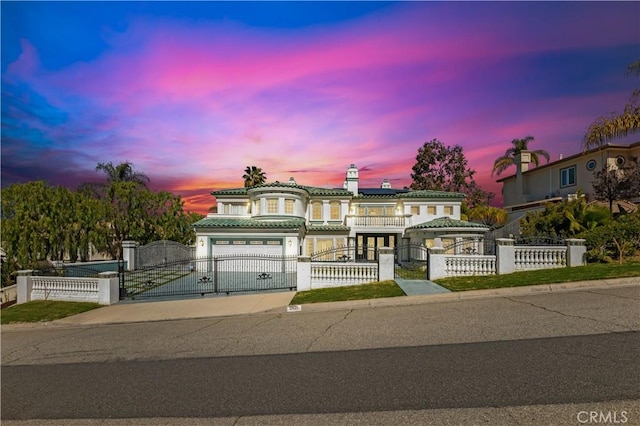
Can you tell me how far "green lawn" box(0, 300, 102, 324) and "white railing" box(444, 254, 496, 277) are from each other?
14.7 meters

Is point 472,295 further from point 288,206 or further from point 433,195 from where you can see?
point 433,195

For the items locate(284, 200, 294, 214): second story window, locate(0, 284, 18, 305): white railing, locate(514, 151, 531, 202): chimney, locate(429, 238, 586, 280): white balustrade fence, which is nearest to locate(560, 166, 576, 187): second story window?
locate(514, 151, 531, 202): chimney

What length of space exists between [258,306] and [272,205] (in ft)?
53.1

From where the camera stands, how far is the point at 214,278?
56.5 feet

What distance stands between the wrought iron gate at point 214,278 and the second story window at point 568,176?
1005 inches

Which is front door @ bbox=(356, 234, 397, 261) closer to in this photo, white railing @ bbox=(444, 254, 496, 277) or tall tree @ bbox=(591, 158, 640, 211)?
tall tree @ bbox=(591, 158, 640, 211)

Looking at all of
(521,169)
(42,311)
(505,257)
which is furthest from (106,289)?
(521,169)

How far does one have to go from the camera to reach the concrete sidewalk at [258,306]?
10242 millimetres

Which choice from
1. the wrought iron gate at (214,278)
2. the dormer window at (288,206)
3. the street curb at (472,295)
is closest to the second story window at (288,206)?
the dormer window at (288,206)

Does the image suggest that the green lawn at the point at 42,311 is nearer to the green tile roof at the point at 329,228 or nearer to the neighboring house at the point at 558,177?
the green tile roof at the point at 329,228

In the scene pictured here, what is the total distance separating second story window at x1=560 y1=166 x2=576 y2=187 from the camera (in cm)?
2838

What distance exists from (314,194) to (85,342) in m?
23.4

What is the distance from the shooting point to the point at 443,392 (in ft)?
14.2

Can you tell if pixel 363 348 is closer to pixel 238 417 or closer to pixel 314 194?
pixel 238 417
